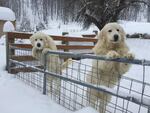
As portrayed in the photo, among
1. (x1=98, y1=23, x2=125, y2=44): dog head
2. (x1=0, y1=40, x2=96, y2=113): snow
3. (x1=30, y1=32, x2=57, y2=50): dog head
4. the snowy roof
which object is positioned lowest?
(x1=0, y1=40, x2=96, y2=113): snow

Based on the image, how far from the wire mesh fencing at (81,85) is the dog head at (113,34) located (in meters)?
0.42

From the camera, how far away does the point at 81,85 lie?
5.08 meters

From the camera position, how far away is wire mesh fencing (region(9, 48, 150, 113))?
4488mm

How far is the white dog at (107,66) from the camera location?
533 centimetres

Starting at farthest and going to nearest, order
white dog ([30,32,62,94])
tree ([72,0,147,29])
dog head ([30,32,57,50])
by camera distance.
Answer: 1. tree ([72,0,147,29])
2. dog head ([30,32,57,50])
3. white dog ([30,32,62,94])

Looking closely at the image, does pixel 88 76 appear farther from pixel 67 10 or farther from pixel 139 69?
pixel 67 10

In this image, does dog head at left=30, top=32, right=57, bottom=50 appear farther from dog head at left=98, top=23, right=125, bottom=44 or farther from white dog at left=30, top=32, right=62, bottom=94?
dog head at left=98, top=23, right=125, bottom=44

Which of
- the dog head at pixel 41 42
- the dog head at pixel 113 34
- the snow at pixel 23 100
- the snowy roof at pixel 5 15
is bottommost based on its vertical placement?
the snow at pixel 23 100

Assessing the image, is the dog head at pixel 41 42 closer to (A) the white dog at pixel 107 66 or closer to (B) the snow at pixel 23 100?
(B) the snow at pixel 23 100

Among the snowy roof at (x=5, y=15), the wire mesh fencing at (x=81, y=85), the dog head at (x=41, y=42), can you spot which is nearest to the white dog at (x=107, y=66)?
the wire mesh fencing at (x=81, y=85)

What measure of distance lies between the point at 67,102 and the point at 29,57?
3205mm

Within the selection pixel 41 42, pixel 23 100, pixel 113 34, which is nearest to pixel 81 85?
pixel 113 34

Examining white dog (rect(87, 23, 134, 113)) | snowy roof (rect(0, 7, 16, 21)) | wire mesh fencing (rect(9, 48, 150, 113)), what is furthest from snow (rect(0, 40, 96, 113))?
snowy roof (rect(0, 7, 16, 21))

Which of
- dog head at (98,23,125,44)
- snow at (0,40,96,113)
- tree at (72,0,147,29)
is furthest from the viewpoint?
tree at (72,0,147,29)
